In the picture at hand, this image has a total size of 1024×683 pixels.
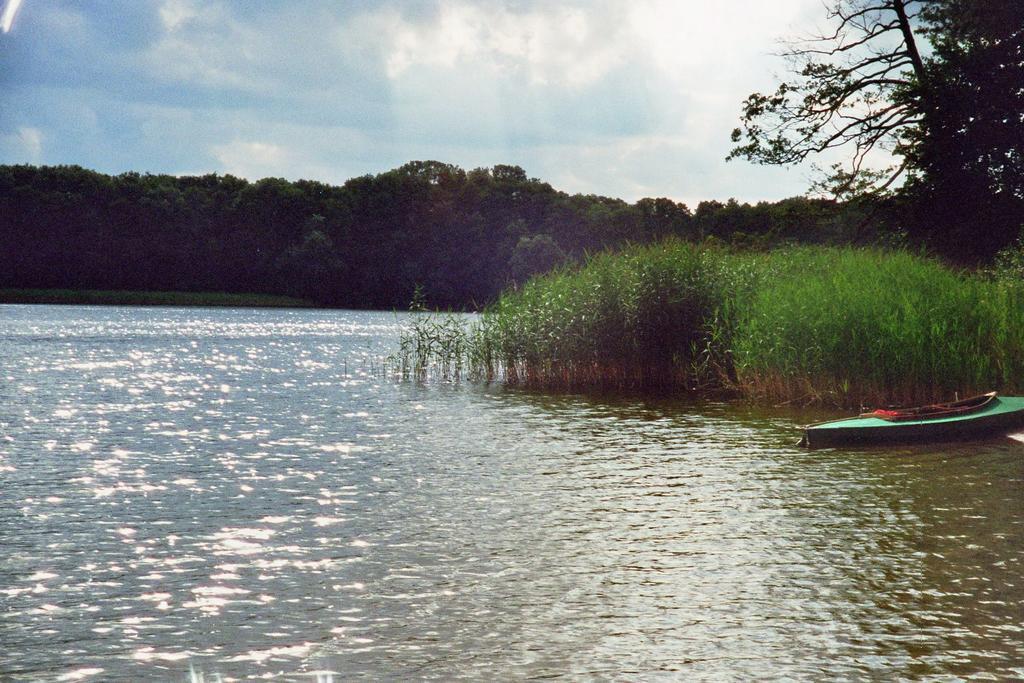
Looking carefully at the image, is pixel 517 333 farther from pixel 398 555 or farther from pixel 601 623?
pixel 601 623

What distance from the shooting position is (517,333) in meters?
22.8

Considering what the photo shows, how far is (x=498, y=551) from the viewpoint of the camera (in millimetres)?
8203

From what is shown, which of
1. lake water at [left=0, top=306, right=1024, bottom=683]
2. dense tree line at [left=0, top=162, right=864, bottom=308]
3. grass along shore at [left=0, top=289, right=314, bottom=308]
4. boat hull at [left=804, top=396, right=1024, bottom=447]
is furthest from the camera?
dense tree line at [left=0, top=162, right=864, bottom=308]

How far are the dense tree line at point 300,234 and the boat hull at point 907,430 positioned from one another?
71.5 metres

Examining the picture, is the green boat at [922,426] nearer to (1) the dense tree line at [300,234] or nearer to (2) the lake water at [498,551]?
(2) the lake water at [498,551]

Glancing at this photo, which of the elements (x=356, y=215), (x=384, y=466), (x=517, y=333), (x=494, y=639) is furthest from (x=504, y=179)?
(x=494, y=639)

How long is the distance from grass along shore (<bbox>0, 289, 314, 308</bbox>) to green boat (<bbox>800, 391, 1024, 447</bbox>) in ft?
271

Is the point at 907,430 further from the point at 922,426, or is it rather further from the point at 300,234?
the point at 300,234

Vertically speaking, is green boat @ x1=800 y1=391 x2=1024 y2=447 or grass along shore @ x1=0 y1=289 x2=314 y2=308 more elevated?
grass along shore @ x1=0 y1=289 x2=314 y2=308

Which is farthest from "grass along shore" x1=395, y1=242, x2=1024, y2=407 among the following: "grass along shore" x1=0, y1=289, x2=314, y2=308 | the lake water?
"grass along shore" x1=0, y1=289, x2=314, y2=308

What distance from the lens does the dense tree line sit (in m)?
90.6

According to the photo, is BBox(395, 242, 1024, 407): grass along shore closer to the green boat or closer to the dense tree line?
the green boat

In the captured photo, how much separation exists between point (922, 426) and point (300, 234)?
87455mm

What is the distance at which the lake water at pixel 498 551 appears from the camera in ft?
18.7
